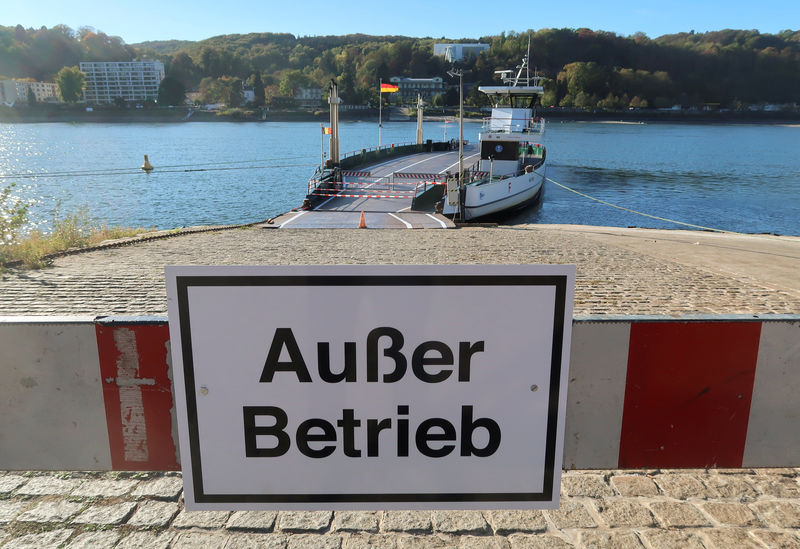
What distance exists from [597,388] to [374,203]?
24.0 m

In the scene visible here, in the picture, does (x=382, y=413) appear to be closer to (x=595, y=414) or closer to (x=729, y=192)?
(x=595, y=414)

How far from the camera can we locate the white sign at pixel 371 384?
1.73 m

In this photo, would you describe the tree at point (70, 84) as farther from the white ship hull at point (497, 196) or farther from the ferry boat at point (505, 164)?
the white ship hull at point (497, 196)

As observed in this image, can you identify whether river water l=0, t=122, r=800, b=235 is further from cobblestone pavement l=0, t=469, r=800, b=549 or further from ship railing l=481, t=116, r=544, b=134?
cobblestone pavement l=0, t=469, r=800, b=549

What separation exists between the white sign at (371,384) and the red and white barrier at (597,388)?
2.47ft

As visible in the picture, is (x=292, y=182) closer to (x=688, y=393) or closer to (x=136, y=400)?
(x=136, y=400)

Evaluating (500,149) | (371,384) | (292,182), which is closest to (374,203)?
(500,149)

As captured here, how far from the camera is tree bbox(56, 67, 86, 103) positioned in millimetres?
181125

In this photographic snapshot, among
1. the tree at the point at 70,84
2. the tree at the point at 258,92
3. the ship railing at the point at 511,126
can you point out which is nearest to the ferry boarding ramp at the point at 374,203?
the ship railing at the point at 511,126

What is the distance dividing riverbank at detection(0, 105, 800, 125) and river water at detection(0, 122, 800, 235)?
72.9m

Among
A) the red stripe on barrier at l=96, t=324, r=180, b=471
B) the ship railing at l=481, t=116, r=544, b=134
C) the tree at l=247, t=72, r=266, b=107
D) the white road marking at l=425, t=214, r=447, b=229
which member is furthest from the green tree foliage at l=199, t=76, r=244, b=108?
the red stripe on barrier at l=96, t=324, r=180, b=471

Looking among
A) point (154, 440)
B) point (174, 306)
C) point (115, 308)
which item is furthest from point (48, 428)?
point (115, 308)

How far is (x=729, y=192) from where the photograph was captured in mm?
50688

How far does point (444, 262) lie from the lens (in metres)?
12.2
